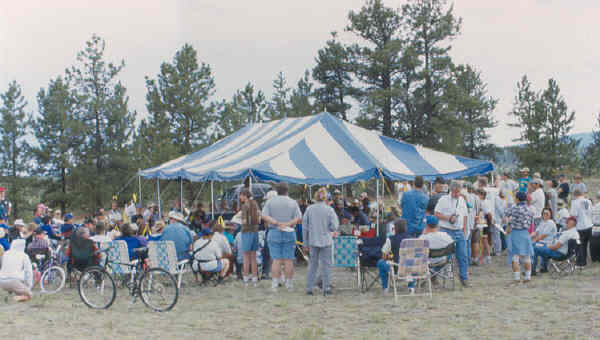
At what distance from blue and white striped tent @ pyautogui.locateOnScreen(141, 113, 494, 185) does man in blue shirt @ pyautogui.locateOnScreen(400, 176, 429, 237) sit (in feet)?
7.73

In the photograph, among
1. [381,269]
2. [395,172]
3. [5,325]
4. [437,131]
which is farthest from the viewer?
[437,131]

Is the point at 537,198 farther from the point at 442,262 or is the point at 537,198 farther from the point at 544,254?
the point at 442,262

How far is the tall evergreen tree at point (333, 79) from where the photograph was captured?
27.7m

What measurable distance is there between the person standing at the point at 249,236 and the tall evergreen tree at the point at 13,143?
67.0 feet

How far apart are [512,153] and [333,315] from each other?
26.0m

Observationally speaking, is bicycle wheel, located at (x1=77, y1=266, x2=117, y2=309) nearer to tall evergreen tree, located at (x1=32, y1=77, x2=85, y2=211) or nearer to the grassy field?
the grassy field

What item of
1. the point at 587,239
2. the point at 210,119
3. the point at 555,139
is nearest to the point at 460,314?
the point at 587,239

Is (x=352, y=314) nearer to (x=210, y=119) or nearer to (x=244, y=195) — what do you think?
(x=244, y=195)

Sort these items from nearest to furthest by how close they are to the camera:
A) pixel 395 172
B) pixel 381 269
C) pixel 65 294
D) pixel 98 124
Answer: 1. pixel 381 269
2. pixel 65 294
3. pixel 395 172
4. pixel 98 124

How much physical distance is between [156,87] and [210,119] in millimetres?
2787

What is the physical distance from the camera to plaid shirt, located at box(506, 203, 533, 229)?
685 centimetres

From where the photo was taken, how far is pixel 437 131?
84.2ft

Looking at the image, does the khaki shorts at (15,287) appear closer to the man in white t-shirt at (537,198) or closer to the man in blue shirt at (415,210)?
the man in blue shirt at (415,210)

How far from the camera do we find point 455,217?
266 inches
